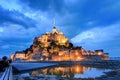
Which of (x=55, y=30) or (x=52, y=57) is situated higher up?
(x=55, y=30)

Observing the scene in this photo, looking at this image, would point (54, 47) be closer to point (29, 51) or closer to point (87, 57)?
point (29, 51)

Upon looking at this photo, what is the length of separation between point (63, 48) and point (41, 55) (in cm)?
1635

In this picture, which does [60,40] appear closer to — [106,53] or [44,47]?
[44,47]

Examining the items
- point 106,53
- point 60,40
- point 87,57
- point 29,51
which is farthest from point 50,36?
point 106,53

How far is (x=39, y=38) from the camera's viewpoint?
A: 152 m

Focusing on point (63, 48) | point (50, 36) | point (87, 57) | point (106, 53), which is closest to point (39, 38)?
point (50, 36)

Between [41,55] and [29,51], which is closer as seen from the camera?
[41,55]

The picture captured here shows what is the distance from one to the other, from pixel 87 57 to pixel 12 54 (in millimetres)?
54617

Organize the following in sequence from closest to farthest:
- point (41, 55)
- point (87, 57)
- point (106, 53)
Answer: point (41, 55), point (87, 57), point (106, 53)

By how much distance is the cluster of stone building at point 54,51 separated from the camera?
463ft

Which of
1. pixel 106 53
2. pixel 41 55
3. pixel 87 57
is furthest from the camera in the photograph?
pixel 106 53

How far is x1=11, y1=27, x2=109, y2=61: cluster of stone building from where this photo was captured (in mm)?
141000

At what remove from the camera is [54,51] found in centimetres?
14238

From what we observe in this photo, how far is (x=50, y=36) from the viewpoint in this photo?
15538 centimetres
